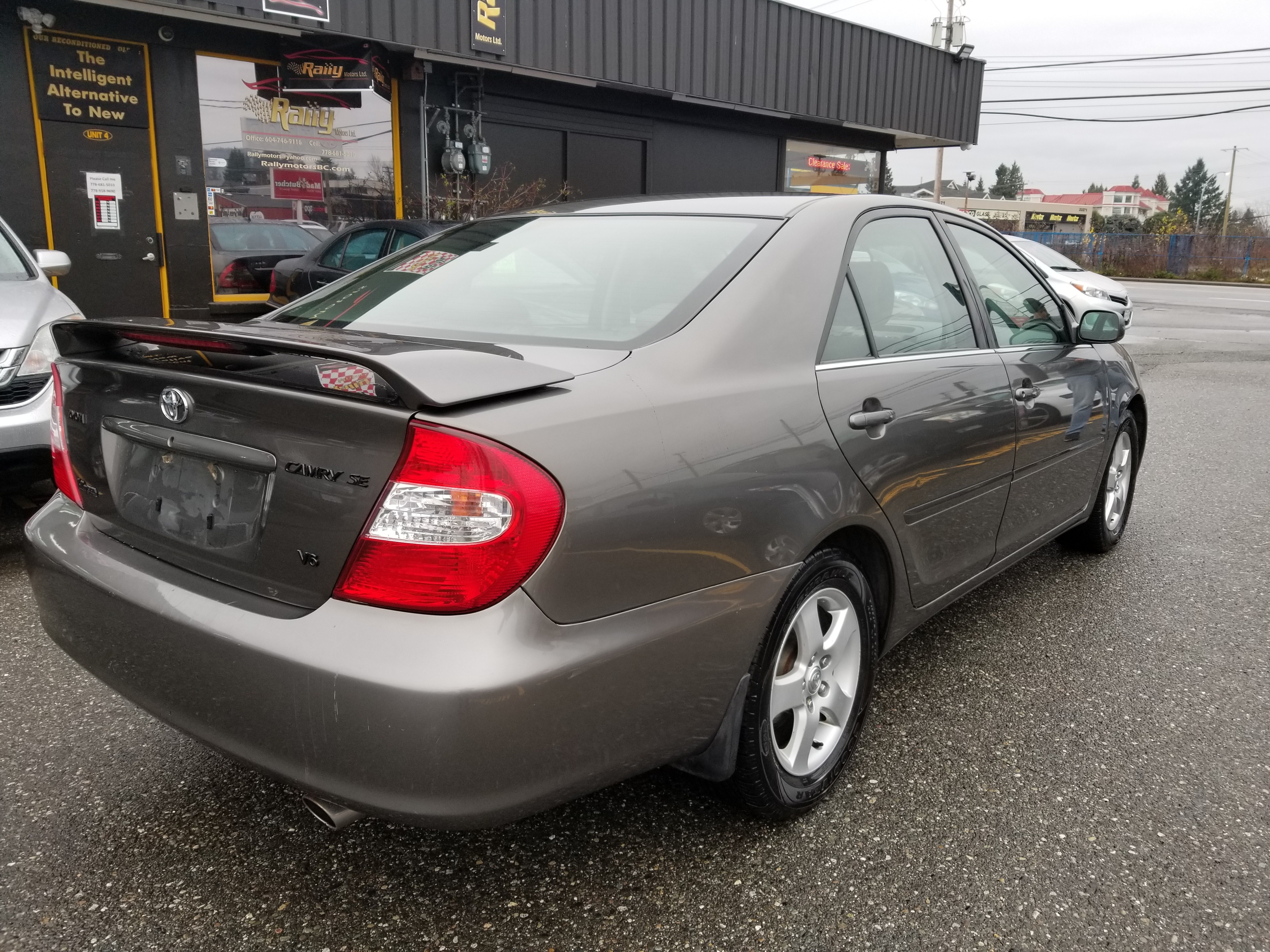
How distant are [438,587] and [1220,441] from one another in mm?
7353

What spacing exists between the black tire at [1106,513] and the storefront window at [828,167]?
1225 cm

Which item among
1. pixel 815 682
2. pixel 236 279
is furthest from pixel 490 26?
pixel 815 682

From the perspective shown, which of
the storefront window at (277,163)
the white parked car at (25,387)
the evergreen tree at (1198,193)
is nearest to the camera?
the white parked car at (25,387)

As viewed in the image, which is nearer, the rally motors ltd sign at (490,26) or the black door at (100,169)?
the black door at (100,169)

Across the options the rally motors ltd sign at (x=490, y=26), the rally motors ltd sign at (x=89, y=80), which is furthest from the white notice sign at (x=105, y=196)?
the rally motors ltd sign at (x=490, y=26)

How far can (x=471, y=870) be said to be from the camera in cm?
221

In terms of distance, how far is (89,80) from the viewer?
350 inches

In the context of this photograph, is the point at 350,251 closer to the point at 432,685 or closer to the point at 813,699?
the point at 813,699

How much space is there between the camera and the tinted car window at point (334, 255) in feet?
29.4

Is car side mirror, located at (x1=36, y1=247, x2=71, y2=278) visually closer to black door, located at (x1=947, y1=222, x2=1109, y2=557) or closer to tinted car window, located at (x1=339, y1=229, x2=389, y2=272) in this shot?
tinted car window, located at (x1=339, y1=229, x2=389, y2=272)

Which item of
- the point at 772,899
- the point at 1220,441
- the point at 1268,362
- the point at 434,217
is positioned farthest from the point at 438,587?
the point at 1268,362

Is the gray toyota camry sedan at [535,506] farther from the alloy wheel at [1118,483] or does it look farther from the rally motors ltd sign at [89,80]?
the rally motors ltd sign at [89,80]

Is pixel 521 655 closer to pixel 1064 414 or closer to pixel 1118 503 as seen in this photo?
pixel 1064 414

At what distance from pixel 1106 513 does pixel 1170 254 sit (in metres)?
44.0
